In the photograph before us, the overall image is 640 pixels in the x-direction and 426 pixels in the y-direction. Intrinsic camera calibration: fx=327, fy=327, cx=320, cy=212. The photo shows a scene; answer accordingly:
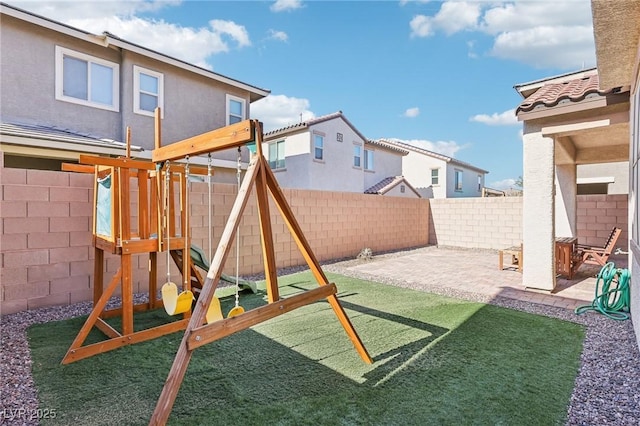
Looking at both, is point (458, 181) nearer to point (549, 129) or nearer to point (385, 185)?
point (385, 185)

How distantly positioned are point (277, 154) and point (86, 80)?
8.58 metres

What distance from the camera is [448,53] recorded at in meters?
10.9

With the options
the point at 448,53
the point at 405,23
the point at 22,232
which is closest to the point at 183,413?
the point at 22,232

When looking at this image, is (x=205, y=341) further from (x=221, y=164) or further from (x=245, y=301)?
(x=221, y=164)

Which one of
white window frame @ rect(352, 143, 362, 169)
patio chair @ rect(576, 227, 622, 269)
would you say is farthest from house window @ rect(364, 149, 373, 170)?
patio chair @ rect(576, 227, 622, 269)

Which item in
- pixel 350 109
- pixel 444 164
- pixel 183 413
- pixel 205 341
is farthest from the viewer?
pixel 444 164

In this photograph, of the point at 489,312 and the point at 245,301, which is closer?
the point at 489,312

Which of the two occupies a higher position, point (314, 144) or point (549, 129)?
point (314, 144)

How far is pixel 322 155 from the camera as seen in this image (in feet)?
50.6

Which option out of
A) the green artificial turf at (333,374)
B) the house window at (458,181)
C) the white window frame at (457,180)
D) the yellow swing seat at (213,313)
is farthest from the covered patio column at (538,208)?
the house window at (458,181)

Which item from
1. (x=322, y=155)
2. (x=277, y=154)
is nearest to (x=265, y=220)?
Result: (x=322, y=155)

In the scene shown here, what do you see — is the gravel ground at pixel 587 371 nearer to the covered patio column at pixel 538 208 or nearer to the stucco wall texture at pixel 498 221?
the covered patio column at pixel 538 208

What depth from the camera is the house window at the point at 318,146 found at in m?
15.0

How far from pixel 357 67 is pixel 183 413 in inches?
483
